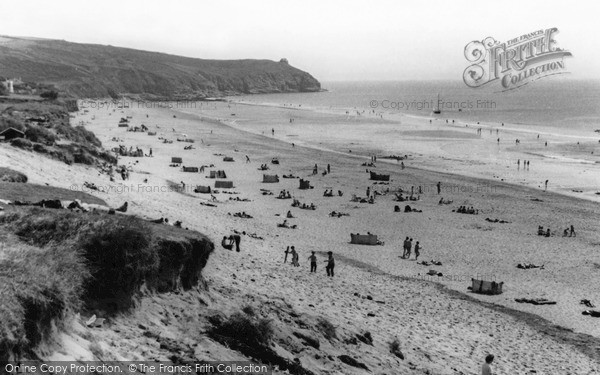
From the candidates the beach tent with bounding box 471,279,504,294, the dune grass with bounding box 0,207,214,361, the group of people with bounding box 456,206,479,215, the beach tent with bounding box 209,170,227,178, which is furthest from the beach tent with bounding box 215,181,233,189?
the dune grass with bounding box 0,207,214,361

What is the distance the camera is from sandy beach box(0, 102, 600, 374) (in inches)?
557

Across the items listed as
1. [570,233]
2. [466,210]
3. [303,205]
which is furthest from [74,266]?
[466,210]

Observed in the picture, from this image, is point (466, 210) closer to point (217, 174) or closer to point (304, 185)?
point (304, 185)

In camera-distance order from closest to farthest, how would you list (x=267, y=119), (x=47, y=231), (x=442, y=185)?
1. (x=47, y=231)
2. (x=442, y=185)
3. (x=267, y=119)

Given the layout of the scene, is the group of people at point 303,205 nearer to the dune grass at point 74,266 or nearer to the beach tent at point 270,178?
the beach tent at point 270,178

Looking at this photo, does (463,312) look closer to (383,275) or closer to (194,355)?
(383,275)

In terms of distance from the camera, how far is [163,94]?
650 feet

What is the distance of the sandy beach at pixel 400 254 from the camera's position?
14.2 m

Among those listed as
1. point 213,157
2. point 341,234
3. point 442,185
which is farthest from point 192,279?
point 213,157

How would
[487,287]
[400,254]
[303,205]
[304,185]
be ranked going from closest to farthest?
1. [487,287]
2. [400,254]
3. [303,205]
4. [304,185]

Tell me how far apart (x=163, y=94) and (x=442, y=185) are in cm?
16827

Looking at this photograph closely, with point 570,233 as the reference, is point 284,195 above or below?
below

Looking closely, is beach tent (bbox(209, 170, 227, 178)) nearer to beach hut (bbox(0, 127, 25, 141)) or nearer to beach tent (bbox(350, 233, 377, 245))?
beach hut (bbox(0, 127, 25, 141))

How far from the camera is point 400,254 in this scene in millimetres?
25312
